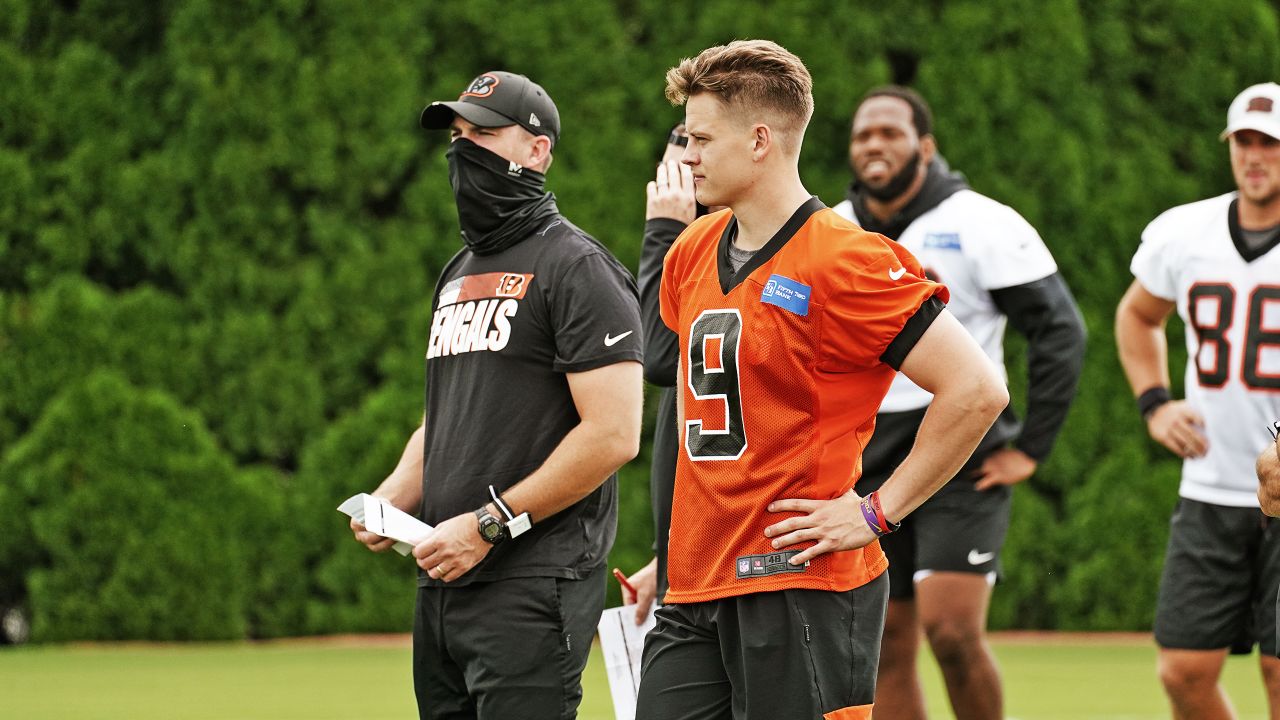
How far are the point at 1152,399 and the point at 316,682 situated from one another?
14.9 ft

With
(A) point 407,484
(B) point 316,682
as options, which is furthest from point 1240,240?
(B) point 316,682

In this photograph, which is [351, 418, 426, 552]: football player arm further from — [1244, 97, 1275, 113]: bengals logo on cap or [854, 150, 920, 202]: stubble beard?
[1244, 97, 1275, 113]: bengals logo on cap

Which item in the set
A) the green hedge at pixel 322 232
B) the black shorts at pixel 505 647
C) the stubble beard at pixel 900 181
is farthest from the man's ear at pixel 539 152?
the green hedge at pixel 322 232

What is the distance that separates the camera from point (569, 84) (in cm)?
953

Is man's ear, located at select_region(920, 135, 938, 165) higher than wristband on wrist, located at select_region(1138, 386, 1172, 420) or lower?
higher

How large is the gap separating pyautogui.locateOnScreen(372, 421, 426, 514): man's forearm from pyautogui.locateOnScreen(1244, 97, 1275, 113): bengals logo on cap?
2.98 m

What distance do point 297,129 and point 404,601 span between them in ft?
9.45

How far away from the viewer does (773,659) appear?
337 cm

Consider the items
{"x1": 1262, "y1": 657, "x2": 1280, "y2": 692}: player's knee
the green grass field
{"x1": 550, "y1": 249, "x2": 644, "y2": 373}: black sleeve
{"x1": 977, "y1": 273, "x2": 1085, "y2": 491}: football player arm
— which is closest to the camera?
{"x1": 550, "y1": 249, "x2": 644, "y2": 373}: black sleeve

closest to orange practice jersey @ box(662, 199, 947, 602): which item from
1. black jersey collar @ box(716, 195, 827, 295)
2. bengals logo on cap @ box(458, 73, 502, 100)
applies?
black jersey collar @ box(716, 195, 827, 295)

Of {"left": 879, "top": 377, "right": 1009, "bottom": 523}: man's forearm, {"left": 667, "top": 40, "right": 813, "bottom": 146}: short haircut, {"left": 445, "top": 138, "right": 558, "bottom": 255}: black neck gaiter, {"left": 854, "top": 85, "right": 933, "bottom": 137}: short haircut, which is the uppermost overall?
{"left": 854, "top": 85, "right": 933, "bottom": 137}: short haircut

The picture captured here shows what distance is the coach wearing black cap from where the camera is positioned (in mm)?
3965

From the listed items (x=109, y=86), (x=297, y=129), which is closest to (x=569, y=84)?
(x=297, y=129)

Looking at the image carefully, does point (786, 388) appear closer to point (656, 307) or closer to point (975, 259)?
point (656, 307)
